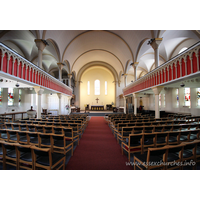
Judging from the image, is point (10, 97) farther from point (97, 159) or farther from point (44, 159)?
point (97, 159)

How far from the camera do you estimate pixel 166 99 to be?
13.6m

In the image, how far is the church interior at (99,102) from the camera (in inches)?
97.9

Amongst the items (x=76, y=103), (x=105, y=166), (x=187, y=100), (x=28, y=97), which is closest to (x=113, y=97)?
(x=76, y=103)

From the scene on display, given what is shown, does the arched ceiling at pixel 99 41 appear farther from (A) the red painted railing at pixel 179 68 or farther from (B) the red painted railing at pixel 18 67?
(A) the red painted railing at pixel 179 68

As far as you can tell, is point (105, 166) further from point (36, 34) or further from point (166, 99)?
point (166, 99)

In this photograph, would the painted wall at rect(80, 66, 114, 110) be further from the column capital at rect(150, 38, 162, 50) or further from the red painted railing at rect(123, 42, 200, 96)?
the red painted railing at rect(123, 42, 200, 96)

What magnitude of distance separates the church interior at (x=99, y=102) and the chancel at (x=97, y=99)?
29 mm

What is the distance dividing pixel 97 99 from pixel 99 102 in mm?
1518

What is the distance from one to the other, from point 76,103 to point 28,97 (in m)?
9.49

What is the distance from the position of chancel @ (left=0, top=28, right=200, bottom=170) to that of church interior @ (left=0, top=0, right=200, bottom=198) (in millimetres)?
29

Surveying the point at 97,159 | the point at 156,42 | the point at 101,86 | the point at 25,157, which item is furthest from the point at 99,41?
the point at 25,157

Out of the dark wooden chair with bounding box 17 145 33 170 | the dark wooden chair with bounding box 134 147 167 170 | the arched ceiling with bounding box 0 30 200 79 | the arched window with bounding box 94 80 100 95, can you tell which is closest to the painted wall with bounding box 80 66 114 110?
the arched window with bounding box 94 80 100 95

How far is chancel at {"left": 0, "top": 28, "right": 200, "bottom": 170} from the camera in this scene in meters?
2.79

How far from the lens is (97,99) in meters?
22.8
